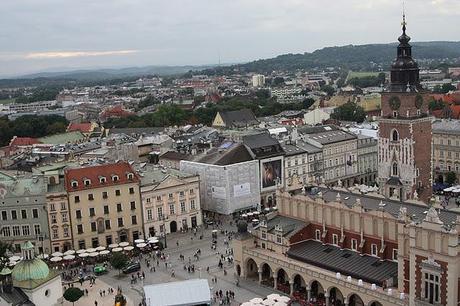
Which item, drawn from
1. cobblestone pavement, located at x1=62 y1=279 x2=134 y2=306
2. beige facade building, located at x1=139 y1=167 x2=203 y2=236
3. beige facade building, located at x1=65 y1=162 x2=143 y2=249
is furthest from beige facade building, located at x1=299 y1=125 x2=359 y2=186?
cobblestone pavement, located at x1=62 y1=279 x2=134 y2=306

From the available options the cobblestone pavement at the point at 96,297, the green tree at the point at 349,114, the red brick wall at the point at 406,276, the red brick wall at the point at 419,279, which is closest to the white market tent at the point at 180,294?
the cobblestone pavement at the point at 96,297

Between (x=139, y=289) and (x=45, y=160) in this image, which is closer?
(x=139, y=289)

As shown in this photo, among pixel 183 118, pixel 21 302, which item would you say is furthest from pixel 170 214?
pixel 183 118

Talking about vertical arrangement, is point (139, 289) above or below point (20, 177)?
below

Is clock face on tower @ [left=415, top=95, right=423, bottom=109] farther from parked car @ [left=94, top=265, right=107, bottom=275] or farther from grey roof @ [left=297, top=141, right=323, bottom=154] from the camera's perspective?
parked car @ [left=94, top=265, right=107, bottom=275]

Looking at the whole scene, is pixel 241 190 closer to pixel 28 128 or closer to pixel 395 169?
pixel 395 169

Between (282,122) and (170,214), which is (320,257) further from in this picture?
(282,122)
